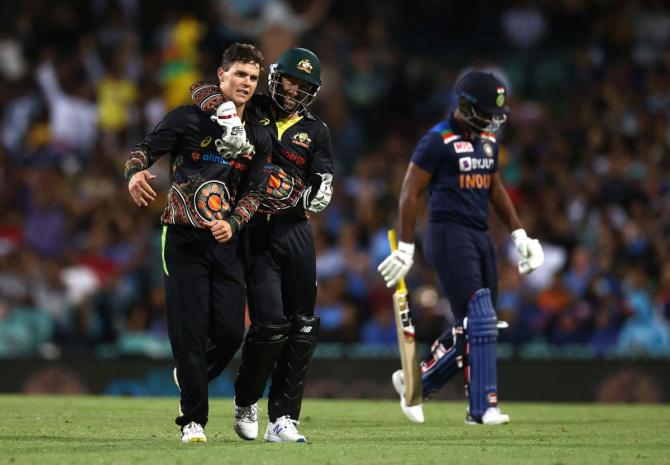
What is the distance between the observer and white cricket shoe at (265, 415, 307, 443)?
7391 mm

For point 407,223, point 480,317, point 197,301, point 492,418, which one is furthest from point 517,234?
point 197,301

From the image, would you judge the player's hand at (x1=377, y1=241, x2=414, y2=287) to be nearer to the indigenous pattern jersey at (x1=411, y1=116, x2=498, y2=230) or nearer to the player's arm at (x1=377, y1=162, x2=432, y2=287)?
the player's arm at (x1=377, y1=162, x2=432, y2=287)

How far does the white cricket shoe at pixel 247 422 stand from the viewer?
750 cm

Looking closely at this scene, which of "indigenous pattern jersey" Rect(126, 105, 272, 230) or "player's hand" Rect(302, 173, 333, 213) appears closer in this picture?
"indigenous pattern jersey" Rect(126, 105, 272, 230)

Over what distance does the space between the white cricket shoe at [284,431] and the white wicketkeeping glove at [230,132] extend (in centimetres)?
154

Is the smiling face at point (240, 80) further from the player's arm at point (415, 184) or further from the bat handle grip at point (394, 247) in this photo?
the bat handle grip at point (394, 247)

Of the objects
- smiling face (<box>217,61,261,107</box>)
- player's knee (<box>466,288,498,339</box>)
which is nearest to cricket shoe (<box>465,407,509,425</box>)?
player's knee (<box>466,288,498,339</box>)

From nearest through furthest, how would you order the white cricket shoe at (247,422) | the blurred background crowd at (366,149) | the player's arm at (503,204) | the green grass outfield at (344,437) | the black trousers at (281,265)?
the green grass outfield at (344,437) < the black trousers at (281,265) < the white cricket shoe at (247,422) < the player's arm at (503,204) < the blurred background crowd at (366,149)

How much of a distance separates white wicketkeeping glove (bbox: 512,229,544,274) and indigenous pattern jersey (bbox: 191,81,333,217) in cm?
201

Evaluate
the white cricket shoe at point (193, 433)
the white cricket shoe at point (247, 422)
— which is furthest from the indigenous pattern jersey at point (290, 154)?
the white cricket shoe at point (193, 433)

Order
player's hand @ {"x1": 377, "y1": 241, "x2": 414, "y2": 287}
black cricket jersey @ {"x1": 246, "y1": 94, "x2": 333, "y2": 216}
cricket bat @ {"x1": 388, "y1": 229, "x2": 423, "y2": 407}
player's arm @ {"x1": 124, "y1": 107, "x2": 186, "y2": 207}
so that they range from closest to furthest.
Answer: player's arm @ {"x1": 124, "y1": 107, "x2": 186, "y2": 207}, black cricket jersey @ {"x1": 246, "y1": 94, "x2": 333, "y2": 216}, player's hand @ {"x1": 377, "y1": 241, "x2": 414, "y2": 287}, cricket bat @ {"x1": 388, "y1": 229, "x2": 423, "y2": 407}

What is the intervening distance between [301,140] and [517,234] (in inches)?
87.1

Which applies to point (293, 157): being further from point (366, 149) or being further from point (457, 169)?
point (366, 149)

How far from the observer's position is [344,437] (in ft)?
25.8
